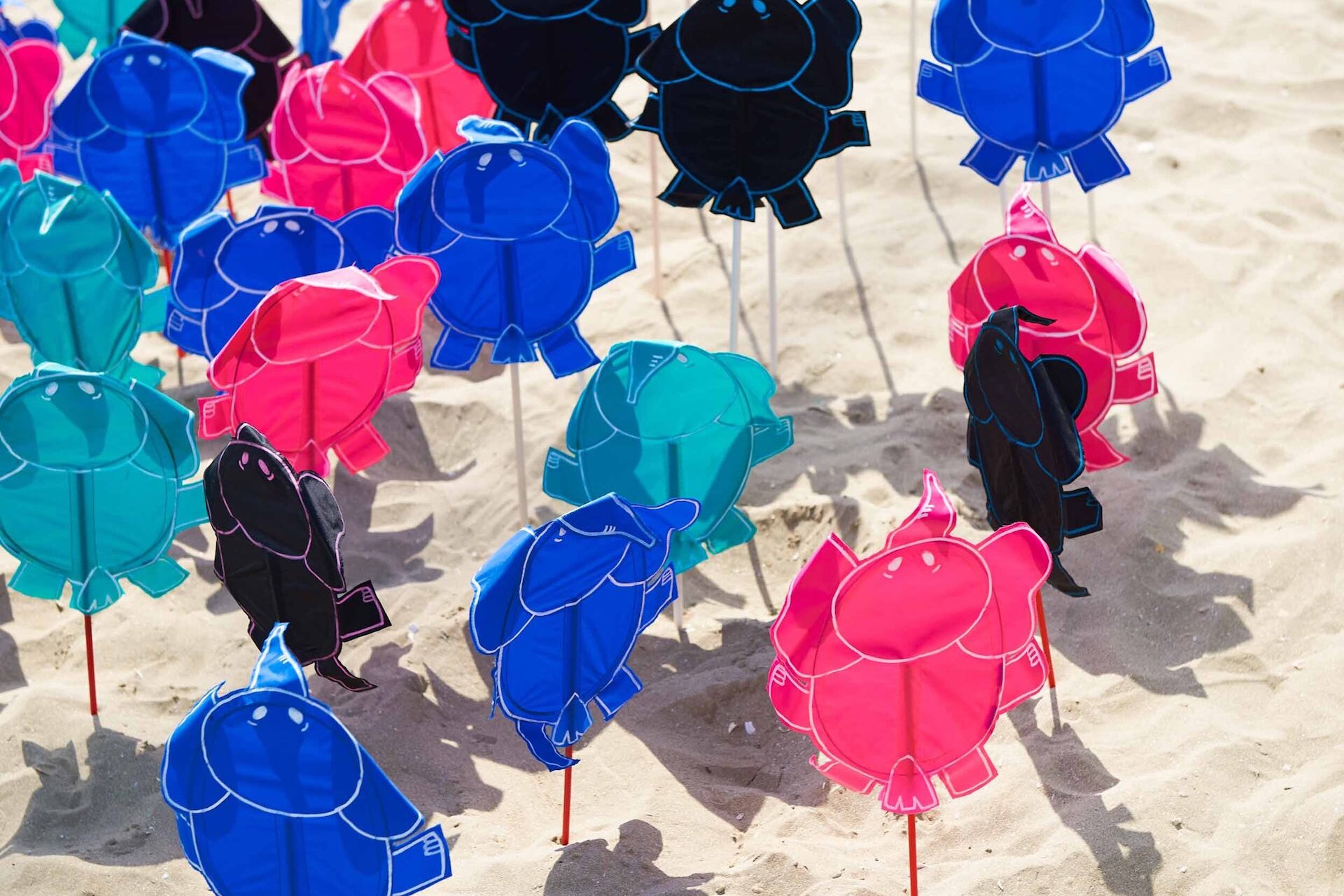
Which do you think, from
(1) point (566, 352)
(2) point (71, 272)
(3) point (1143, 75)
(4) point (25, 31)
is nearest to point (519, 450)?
(1) point (566, 352)

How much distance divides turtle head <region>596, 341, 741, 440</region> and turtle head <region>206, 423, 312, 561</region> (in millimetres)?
783

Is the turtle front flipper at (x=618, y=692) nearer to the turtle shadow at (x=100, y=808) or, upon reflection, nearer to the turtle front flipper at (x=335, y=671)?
the turtle front flipper at (x=335, y=671)

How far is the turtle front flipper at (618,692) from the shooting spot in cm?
317

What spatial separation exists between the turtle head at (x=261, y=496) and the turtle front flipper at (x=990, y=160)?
217 centimetres

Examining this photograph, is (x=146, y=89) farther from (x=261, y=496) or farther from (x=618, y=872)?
(x=618, y=872)

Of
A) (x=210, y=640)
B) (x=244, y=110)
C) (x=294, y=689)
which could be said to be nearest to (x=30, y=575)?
(x=210, y=640)

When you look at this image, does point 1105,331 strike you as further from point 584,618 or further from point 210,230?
point 210,230

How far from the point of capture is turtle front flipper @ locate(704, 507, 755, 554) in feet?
11.9

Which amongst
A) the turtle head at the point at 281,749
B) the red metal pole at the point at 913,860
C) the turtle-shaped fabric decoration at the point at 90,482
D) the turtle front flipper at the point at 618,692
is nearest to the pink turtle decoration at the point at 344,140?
the turtle-shaped fabric decoration at the point at 90,482

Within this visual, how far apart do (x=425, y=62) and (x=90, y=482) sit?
87.9 inches

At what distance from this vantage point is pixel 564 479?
3637mm

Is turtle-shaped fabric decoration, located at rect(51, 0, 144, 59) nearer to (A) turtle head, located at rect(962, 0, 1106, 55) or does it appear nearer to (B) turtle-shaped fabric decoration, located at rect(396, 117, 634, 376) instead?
(B) turtle-shaped fabric decoration, located at rect(396, 117, 634, 376)

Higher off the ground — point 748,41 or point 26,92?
point 748,41

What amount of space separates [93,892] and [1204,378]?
333 centimetres
